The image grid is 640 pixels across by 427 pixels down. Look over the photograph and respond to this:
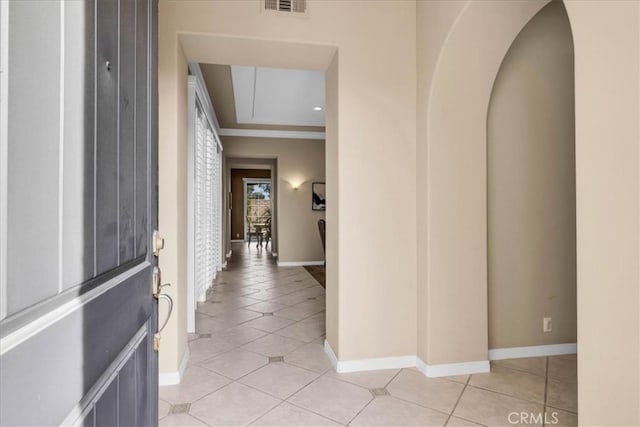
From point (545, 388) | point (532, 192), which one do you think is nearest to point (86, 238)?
point (545, 388)

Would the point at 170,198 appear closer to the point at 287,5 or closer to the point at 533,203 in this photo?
the point at 287,5

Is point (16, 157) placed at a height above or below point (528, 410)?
above

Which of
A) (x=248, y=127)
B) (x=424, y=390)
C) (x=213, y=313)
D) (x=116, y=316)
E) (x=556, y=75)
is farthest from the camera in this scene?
(x=248, y=127)

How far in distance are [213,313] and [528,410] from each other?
315 centimetres

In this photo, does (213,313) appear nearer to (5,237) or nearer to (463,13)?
(463,13)

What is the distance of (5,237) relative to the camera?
0.43 m

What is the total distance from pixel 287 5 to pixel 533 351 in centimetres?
321

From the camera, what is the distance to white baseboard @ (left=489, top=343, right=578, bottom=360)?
2840mm

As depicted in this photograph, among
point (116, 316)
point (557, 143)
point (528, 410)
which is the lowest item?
point (528, 410)

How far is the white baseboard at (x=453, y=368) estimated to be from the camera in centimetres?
254

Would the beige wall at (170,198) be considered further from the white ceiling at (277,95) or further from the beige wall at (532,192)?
the beige wall at (532,192)

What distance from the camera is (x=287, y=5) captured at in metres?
2.57

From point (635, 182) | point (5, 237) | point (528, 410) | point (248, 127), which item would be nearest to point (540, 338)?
point (528, 410)

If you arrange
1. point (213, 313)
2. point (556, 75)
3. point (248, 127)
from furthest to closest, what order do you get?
point (248, 127) → point (213, 313) → point (556, 75)
